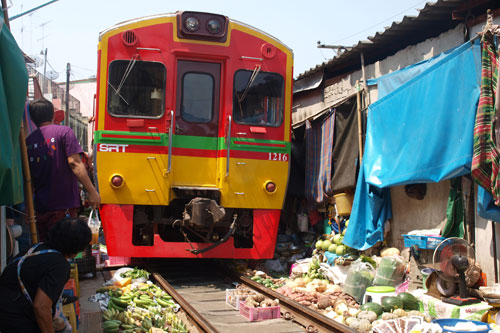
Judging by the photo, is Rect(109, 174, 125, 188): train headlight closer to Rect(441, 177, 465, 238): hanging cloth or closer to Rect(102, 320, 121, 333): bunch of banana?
Result: Rect(102, 320, 121, 333): bunch of banana

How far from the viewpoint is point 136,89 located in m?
7.62

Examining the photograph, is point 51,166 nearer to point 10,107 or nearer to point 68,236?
point 10,107

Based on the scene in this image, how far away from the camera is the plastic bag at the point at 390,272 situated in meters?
6.61

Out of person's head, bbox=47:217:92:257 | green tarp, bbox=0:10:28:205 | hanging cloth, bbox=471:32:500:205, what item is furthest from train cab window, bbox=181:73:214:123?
person's head, bbox=47:217:92:257

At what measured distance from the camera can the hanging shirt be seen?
15.8ft

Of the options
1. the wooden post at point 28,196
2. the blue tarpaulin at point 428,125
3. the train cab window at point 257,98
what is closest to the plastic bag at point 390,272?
the blue tarpaulin at point 428,125

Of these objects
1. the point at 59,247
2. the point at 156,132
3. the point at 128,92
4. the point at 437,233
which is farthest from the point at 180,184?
the point at 59,247

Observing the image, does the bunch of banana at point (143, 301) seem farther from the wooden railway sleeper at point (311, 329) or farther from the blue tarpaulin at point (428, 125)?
the blue tarpaulin at point (428, 125)

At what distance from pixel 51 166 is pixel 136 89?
9.90ft

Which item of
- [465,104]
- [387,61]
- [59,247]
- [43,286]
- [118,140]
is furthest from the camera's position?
[387,61]

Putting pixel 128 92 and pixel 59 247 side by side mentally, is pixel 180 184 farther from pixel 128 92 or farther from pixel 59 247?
pixel 59 247

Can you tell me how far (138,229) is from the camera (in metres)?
7.89

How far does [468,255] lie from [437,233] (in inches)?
34.0

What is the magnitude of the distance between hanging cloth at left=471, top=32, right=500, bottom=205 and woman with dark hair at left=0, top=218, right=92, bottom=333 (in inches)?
155
